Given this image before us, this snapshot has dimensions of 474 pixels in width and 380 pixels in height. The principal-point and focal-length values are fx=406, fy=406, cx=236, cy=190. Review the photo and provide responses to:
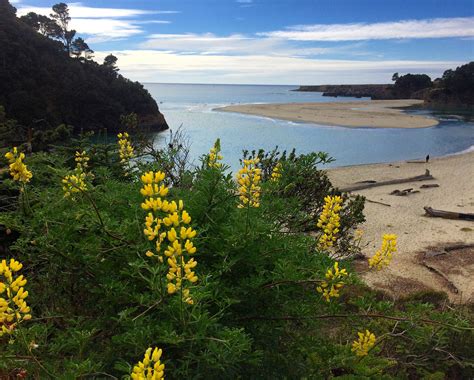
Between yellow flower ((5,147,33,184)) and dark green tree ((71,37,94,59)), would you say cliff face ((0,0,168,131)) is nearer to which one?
dark green tree ((71,37,94,59))

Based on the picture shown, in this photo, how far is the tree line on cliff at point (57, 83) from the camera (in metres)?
45.8

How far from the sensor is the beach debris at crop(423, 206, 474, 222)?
1972 centimetres

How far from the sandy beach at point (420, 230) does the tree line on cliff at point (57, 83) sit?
105 feet

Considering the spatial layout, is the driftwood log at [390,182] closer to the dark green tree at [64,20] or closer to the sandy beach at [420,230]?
the sandy beach at [420,230]

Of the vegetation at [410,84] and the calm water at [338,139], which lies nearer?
the calm water at [338,139]

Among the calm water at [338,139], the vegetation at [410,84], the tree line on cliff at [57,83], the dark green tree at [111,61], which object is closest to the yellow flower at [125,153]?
the calm water at [338,139]

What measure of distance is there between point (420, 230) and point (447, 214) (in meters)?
2.99

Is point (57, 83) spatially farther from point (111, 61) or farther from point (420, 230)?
point (420, 230)

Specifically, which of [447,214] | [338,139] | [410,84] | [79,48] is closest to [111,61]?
[79,48]

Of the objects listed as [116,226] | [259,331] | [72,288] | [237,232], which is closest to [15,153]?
[116,226]

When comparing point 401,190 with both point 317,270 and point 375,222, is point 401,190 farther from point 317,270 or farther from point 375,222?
point 317,270

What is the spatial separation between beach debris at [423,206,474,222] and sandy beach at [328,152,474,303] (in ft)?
1.15

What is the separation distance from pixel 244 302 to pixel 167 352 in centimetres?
72

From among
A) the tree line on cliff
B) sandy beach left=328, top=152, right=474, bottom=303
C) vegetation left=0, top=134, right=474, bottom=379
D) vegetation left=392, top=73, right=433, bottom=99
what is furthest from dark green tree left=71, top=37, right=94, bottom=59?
vegetation left=392, top=73, right=433, bottom=99
